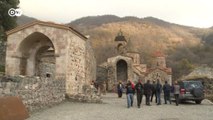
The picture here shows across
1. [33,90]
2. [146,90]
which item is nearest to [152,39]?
[146,90]

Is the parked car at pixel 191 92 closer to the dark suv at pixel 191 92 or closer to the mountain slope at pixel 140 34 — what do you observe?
the dark suv at pixel 191 92

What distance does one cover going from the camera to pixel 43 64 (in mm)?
28500

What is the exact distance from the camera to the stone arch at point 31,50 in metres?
22.4

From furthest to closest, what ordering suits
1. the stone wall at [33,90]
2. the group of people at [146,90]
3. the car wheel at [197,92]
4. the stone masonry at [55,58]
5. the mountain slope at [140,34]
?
the mountain slope at [140,34] → the car wheel at [197,92] → the group of people at [146,90] → the stone masonry at [55,58] → the stone wall at [33,90]

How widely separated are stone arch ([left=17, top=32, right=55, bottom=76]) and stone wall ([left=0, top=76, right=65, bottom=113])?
16.7 feet

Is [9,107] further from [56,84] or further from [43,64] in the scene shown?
[43,64]

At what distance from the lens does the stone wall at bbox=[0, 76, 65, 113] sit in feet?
39.9

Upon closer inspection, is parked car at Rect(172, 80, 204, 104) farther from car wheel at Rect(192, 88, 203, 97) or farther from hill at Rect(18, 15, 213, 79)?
hill at Rect(18, 15, 213, 79)

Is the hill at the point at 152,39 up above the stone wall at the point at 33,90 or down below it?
above

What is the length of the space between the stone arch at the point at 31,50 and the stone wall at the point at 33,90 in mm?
5082

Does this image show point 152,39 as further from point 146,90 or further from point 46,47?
point 146,90

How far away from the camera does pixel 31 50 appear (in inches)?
938

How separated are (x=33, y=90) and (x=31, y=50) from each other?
997cm

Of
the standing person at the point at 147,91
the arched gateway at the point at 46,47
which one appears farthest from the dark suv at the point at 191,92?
the arched gateway at the point at 46,47
